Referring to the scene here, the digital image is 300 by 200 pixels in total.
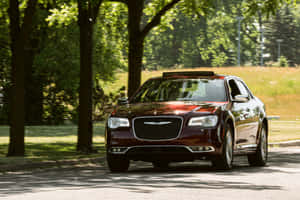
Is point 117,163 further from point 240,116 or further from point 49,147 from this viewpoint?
point 49,147

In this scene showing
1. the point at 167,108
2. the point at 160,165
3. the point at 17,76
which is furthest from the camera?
the point at 17,76

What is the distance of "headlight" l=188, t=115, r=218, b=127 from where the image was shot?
12445 mm

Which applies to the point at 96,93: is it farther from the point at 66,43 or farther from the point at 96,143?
the point at 96,143

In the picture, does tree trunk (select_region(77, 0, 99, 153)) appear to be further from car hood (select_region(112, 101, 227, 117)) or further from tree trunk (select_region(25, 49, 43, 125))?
tree trunk (select_region(25, 49, 43, 125))

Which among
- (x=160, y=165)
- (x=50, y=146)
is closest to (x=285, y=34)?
(x=50, y=146)

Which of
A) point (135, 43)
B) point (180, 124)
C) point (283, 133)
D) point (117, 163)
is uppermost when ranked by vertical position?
point (135, 43)

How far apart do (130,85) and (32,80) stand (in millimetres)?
16845

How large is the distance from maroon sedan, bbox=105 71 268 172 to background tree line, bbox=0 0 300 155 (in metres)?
4.58

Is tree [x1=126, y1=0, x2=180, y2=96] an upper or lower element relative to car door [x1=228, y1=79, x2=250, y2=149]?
upper

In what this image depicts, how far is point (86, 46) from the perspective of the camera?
61.4 ft

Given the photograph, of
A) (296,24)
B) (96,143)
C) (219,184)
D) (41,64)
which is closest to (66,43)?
(41,64)

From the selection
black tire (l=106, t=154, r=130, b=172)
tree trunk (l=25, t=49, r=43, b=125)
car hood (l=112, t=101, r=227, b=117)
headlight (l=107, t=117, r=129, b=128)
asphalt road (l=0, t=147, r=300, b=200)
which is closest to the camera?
asphalt road (l=0, t=147, r=300, b=200)

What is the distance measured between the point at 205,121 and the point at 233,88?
82.5 inches

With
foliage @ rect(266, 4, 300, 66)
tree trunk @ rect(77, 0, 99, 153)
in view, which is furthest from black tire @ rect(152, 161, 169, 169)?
foliage @ rect(266, 4, 300, 66)
